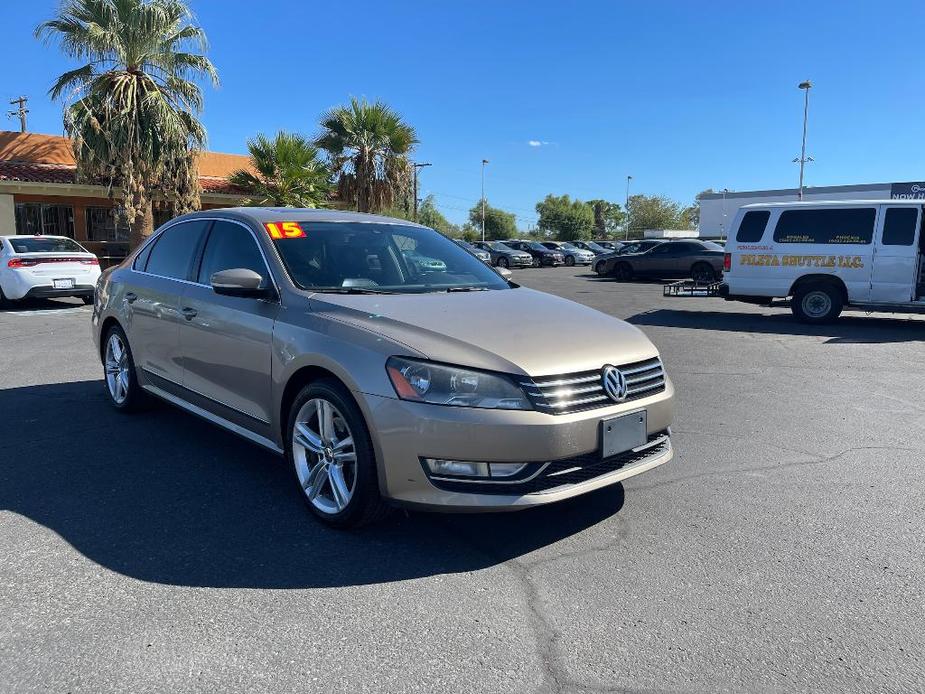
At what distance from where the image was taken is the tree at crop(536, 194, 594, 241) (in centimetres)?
9562

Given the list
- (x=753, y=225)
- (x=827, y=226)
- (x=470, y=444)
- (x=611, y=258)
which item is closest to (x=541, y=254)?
(x=611, y=258)

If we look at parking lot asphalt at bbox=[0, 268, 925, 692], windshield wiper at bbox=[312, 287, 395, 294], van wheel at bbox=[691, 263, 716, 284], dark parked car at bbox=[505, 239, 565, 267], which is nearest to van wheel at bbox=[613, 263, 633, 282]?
van wheel at bbox=[691, 263, 716, 284]

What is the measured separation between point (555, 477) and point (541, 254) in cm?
3528

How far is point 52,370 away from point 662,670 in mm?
7403

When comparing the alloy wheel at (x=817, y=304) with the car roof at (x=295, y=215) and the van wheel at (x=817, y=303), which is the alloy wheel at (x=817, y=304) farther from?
the car roof at (x=295, y=215)

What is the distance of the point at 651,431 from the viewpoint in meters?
3.73

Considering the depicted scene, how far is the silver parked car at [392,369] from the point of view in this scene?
3.24 m

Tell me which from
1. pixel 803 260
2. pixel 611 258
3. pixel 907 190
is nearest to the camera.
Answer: pixel 803 260

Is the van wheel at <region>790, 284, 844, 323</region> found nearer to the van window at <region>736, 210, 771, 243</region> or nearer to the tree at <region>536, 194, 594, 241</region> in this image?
the van window at <region>736, 210, 771, 243</region>

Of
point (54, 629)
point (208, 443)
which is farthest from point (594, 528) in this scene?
point (208, 443)

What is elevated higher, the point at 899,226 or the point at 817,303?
the point at 899,226

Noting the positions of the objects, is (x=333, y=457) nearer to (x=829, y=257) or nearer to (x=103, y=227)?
(x=829, y=257)

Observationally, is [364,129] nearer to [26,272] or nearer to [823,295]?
[26,272]

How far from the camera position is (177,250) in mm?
5238
